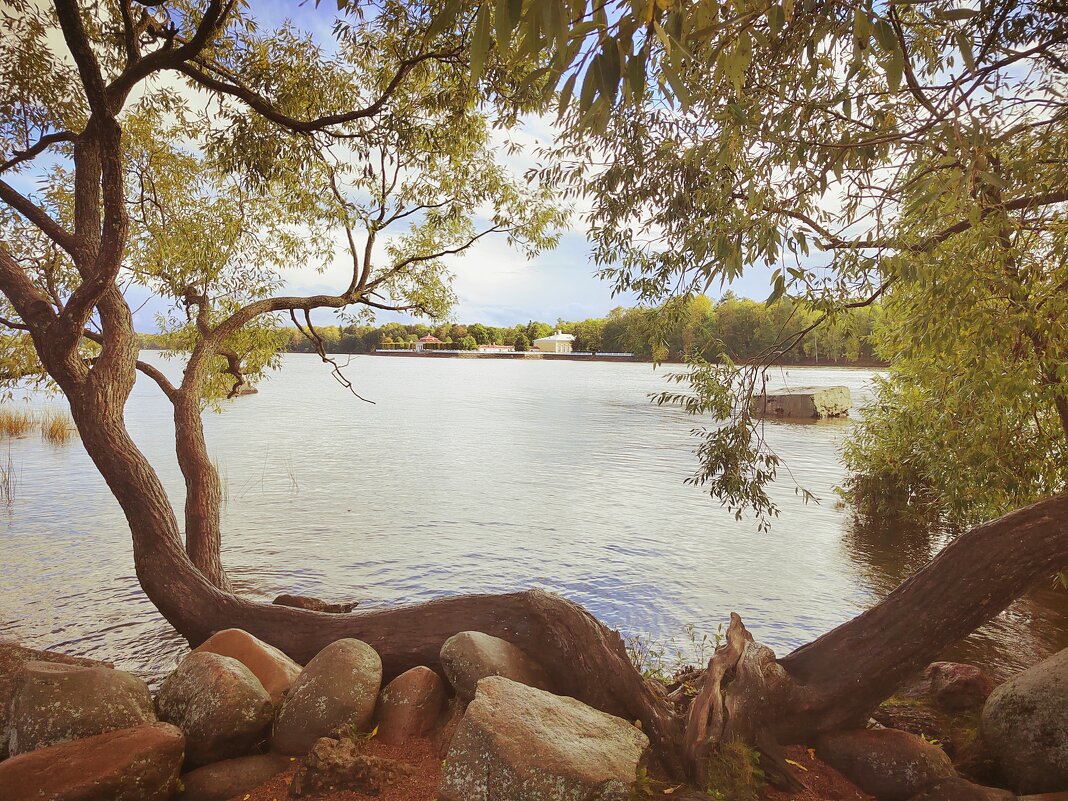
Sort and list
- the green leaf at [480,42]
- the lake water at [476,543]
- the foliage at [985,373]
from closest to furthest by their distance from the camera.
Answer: the green leaf at [480,42]
the foliage at [985,373]
the lake water at [476,543]

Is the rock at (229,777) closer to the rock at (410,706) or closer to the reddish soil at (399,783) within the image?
the reddish soil at (399,783)

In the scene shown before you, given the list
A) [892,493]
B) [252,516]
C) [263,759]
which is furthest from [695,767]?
[252,516]

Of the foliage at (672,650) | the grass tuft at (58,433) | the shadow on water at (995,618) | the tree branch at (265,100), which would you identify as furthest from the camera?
the grass tuft at (58,433)

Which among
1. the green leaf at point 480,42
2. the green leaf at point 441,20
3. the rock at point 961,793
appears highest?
the green leaf at point 441,20

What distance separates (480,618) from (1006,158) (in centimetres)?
642

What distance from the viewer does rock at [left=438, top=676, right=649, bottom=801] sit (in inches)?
137

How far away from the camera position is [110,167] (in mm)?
5777

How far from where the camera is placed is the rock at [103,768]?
3.51 m

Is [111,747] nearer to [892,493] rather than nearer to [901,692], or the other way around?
[901,692]

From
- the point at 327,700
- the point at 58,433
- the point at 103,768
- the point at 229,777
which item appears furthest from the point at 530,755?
the point at 58,433

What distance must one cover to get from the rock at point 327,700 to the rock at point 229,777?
0.17 metres

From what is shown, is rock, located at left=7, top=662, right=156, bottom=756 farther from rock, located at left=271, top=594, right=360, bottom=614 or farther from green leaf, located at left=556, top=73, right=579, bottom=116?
green leaf, located at left=556, top=73, right=579, bottom=116

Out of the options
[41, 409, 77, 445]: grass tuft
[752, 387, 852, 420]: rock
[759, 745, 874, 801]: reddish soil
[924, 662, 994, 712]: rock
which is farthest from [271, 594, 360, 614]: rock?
[752, 387, 852, 420]: rock

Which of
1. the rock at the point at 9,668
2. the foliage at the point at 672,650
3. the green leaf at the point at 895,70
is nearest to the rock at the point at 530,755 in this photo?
the rock at the point at 9,668
